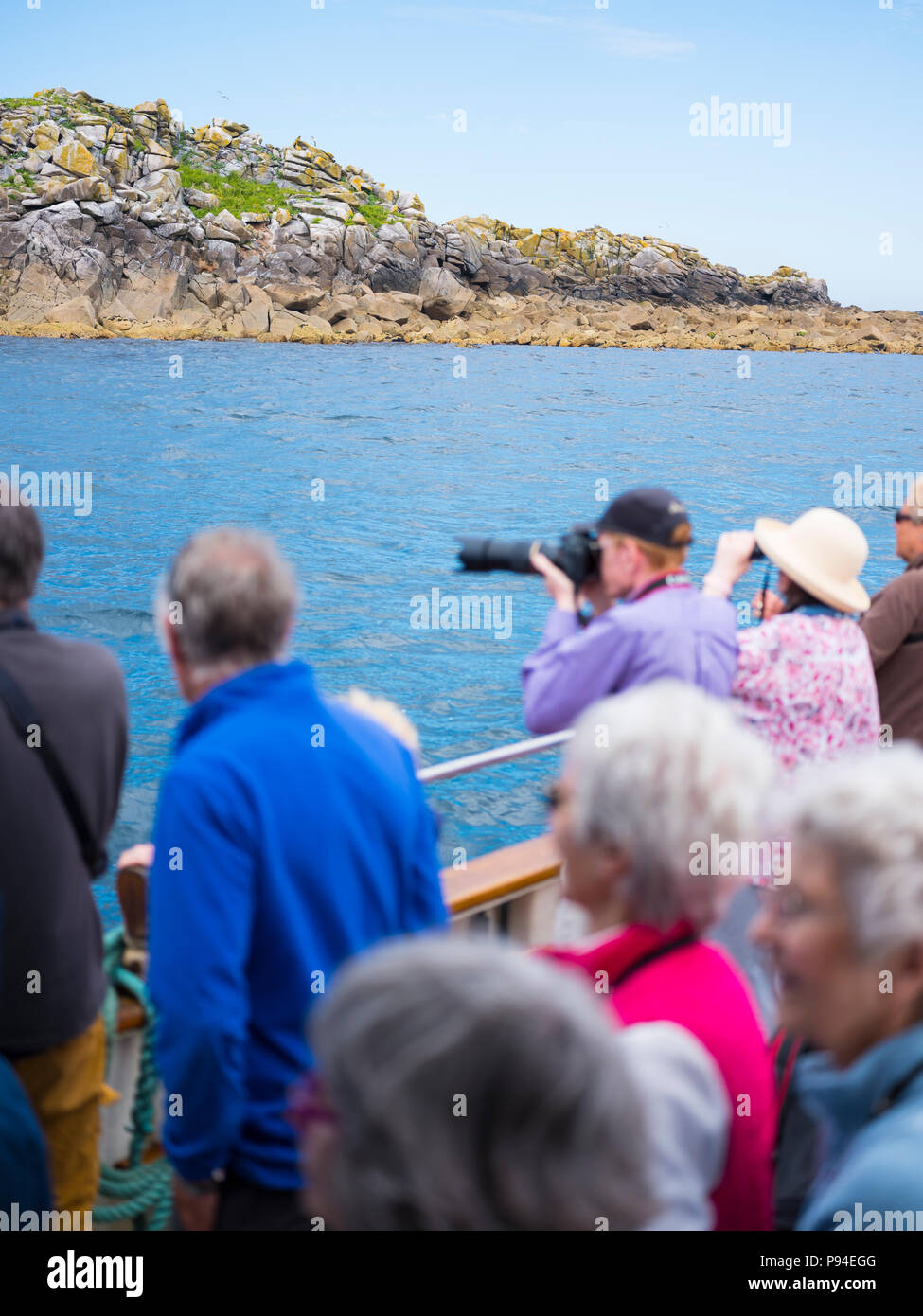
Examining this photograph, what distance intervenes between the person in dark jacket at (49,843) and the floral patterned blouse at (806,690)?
5.12 feet

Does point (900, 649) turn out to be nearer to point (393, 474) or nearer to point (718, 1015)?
point (718, 1015)

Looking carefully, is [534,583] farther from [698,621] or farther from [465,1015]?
[465,1015]

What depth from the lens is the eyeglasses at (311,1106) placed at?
98cm

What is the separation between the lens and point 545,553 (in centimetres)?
306

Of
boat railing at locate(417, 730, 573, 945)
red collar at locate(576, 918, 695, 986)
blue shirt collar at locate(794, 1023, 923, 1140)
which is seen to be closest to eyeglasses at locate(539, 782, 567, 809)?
red collar at locate(576, 918, 695, 986)

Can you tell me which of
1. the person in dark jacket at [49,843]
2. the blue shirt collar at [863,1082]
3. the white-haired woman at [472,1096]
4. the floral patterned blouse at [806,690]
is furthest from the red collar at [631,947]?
the floral patterned blouse at [806,690]

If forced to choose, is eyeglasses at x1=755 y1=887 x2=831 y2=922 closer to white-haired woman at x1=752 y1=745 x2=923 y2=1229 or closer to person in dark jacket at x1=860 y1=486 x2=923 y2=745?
white-haired woman at x1=752 y1=745 x2=923 y2=1229

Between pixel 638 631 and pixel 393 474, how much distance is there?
2726 centimetres

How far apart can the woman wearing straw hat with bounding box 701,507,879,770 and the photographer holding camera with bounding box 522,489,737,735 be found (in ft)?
0.30

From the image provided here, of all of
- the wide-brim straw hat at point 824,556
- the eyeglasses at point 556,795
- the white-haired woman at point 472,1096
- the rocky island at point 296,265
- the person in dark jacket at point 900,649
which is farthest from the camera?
the rocky island at point 296,265

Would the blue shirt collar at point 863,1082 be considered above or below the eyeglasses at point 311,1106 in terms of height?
below

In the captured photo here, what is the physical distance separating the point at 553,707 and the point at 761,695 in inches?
20.8

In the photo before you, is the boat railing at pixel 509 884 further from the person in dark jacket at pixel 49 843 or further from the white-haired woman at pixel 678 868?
the white-haired woman at pixel 678 868

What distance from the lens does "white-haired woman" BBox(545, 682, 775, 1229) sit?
1.58m
